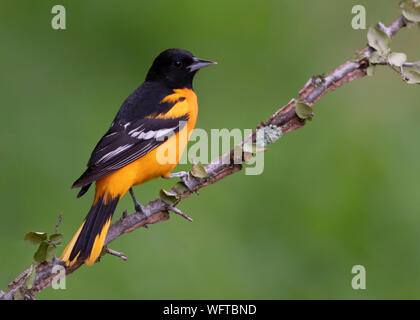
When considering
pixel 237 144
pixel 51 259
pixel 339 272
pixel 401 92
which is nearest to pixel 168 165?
pixel 237 144

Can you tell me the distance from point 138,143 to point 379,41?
47.9 inches

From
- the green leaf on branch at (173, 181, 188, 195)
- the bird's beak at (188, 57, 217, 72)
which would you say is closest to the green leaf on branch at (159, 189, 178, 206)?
the green leaf on branch at (173, 181, 188, 195)

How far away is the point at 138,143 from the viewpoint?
3016 millimetres

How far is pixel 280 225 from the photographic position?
4332 mm

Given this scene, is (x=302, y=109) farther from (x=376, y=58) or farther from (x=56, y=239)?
(x=56, y=239)

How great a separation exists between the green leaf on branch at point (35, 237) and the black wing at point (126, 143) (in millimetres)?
401

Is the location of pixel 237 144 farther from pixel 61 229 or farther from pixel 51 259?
pixel 61 229

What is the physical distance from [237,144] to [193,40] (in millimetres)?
2638

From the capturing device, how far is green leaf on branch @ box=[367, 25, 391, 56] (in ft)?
7.48

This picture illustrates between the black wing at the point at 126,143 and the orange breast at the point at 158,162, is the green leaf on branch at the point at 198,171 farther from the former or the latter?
the orange breast at the point at 158,162

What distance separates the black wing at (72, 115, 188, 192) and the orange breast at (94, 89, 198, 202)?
0.03m

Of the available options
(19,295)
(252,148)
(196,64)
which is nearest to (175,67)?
(196,64)

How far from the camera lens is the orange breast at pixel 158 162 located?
2.86 metres

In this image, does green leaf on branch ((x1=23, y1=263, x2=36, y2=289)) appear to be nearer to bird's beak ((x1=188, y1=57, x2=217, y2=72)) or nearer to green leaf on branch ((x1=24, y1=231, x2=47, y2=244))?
green leaf on branch ((x1=24, y1=231, x2=47, y2=244))
